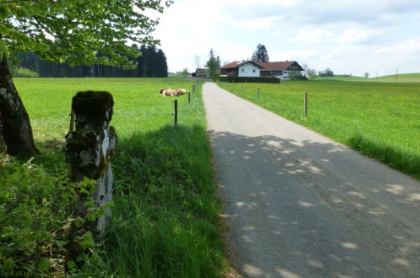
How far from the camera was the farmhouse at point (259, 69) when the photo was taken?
107 metres

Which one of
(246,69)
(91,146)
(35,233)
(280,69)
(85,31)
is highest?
(280,69)

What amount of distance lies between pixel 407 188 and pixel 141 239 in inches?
196

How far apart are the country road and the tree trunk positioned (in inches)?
183

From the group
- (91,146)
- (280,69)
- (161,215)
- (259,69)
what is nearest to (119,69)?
(259,69)

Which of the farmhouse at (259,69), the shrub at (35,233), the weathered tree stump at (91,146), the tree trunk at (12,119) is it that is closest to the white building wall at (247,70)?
the farmhouse at (259,69)

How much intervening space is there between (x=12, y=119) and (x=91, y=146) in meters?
5.90

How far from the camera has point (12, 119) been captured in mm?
7504

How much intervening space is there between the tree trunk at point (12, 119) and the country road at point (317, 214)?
15.2ft

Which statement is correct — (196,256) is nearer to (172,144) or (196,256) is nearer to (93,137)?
(93,137)

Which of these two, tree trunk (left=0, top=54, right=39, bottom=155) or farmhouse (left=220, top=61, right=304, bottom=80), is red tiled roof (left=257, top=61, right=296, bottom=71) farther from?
tree trunk (left=0, top=54, right=39, bottom=155)

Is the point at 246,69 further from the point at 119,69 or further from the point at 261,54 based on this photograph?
the point at 119,69

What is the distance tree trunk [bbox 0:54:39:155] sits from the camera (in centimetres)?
727

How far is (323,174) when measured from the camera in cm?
Result: 667

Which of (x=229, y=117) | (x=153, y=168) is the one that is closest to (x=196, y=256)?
(x=153, y=168)
